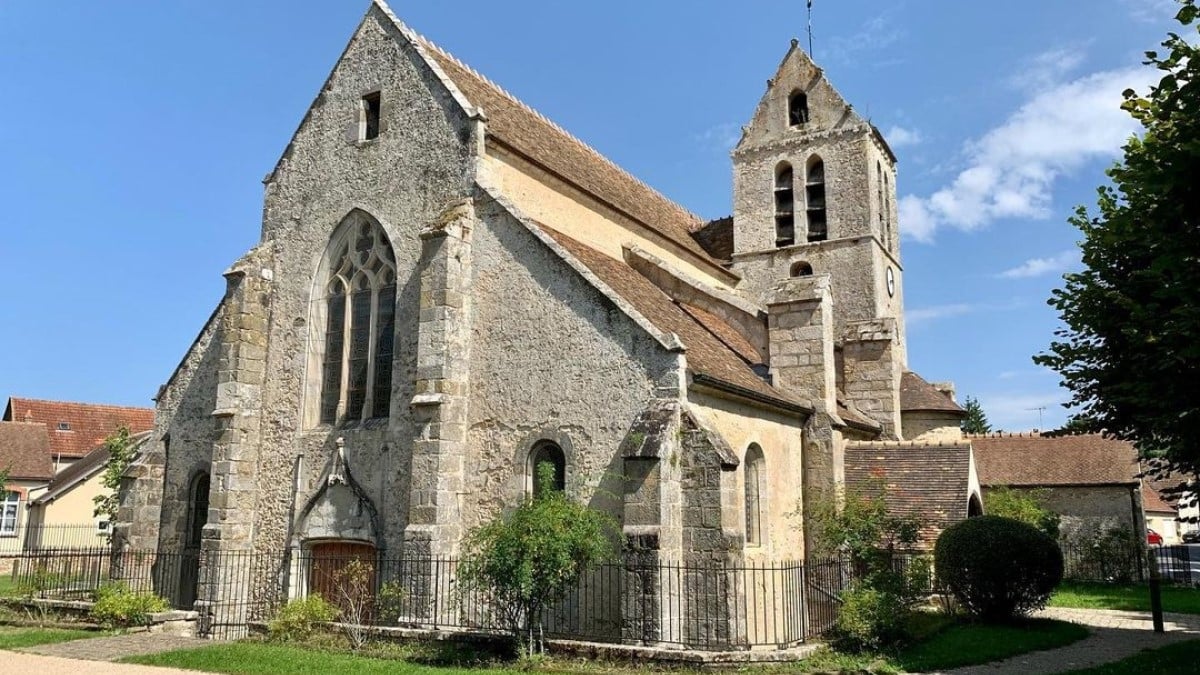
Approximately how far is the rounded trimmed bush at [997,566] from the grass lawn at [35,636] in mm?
15812

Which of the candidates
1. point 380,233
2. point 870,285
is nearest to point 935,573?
point 870,285

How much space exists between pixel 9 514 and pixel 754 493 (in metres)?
36.7

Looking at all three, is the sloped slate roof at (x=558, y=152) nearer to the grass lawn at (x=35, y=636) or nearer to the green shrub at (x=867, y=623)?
the green shrub at (x=867, y=623)

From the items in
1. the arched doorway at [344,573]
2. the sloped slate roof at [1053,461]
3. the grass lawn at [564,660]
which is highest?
the sloped slate roof at [1053,461]

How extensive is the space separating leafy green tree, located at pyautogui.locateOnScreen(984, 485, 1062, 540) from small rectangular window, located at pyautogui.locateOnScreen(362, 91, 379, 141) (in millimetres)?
16986

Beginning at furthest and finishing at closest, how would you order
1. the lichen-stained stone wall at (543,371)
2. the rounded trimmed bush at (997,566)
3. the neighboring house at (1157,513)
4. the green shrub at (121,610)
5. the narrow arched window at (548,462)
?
1. the neighboring house at (1157,513)
2. the green shrub at (121,610)
3. the rounded trimmed bush at (997,566)
4. the narrow arched window at (548,462)
5. the lichen-stained stone wall at (543,371)

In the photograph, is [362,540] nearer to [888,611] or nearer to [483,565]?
[483,565]

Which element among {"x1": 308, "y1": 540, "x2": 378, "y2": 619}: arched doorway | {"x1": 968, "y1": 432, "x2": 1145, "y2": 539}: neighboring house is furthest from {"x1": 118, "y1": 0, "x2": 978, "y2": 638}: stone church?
{"x1": 968, "y1": 432, "x2": 1145, "y2": 539}: neighboring house

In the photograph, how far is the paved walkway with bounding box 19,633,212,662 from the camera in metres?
13.6

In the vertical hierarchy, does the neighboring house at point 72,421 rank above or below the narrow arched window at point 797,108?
below

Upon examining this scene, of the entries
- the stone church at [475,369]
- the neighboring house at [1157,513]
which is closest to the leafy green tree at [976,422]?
the neighboring house at [1157,513]

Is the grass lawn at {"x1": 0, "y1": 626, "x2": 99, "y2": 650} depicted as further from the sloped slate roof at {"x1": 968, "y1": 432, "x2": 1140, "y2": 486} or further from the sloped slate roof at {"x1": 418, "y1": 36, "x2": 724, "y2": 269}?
the sloped slate roof at {"x1": 968, "y1": 432, "x2": 1140, "y2": 486}

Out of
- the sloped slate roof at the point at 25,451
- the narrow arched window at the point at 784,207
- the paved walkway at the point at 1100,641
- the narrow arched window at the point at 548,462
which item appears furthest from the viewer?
the sloped slate roof at the point at 25,451

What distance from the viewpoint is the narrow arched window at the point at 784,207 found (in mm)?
27453
